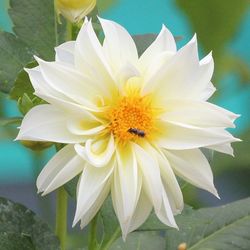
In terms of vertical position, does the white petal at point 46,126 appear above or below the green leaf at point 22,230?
above

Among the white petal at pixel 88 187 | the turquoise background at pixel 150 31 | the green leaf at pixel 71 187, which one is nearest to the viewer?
the white petal at pixel 88 187

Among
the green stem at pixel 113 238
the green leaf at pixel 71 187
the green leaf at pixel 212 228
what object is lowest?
the green stem at pixel 113 238

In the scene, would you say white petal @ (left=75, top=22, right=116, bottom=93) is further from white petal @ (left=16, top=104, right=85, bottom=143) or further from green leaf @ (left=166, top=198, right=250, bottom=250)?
green leaf @ (left=166, top=198, right=250, bottom=250)

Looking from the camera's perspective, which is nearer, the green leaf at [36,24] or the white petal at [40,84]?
the white petal at [40,84]

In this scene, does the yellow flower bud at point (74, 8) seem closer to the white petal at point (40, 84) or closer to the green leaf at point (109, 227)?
the white petal at point (40, 84)

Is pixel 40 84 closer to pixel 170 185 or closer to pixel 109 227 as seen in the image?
pixel 170 185

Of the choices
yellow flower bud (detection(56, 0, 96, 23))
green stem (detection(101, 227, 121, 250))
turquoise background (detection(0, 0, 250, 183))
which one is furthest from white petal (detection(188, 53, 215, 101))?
turquoise background (detection(0, 0, 250, 183))

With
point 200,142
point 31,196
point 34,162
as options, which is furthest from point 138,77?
point 31,196

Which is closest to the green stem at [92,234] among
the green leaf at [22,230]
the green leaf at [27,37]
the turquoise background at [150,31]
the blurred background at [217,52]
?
the green leaf at [22,230]
